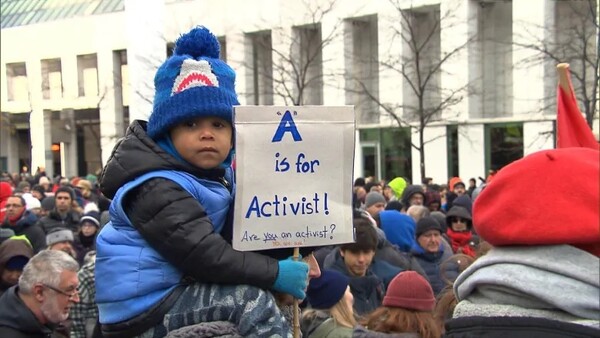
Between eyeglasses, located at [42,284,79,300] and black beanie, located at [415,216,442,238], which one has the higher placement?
black beanie, located at [415,216,442,238]

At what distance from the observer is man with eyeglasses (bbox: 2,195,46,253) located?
934 cm

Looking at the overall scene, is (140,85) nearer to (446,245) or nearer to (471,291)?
(446,245)

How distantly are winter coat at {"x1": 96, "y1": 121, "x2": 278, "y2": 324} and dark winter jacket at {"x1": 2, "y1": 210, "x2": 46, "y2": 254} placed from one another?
685cm

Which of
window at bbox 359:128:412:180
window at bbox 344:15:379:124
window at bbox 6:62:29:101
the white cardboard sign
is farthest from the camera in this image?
window at bbox 6:62:29:101

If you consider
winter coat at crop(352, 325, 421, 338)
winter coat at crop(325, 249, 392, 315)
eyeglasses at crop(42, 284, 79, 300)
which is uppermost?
eyeglasses at crop(42, 284, 79, 300)

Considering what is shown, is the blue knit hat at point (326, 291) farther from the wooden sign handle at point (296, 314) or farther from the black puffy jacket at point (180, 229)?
the black puffy jacket at point (180, 229)

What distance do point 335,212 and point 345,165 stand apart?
19 centimetres

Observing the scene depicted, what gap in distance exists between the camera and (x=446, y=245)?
→ 7.57 meters

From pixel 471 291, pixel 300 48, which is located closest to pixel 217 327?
pixel 471 291

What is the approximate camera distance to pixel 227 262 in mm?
2572

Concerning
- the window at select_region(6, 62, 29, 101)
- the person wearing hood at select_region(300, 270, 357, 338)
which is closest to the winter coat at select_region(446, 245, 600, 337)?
the person wearing hood at select_region(300, 270, 357, 338)

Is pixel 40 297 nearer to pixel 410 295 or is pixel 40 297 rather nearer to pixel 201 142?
pixel 410 295

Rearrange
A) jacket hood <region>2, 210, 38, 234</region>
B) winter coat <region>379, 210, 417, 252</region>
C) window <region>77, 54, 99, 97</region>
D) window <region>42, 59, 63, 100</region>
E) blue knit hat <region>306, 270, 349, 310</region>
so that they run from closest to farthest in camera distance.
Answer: blue knit hat <region>306, 270, 349, 310</region> < winter coat <region>379, 210, 417, 252</region> < jacket hood <region>2, 210, 38, 234</region> < window <region>77, 54, 99, 97</region> < window <region>42, 59, 63, 100</region>

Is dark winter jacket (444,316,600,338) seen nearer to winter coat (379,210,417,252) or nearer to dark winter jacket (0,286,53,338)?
A: dark winter jacket (0,286,53,338)
